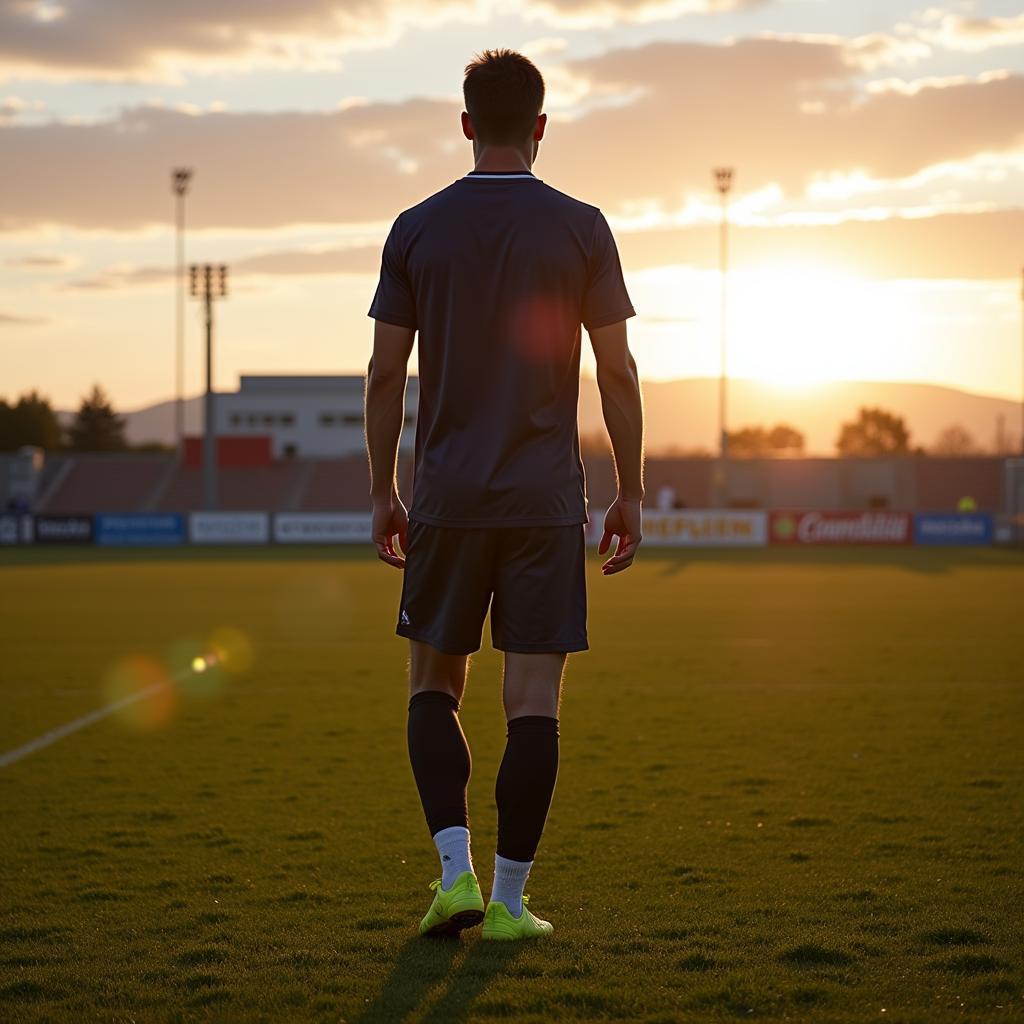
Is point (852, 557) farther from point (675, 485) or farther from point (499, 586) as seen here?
point (675, 485)

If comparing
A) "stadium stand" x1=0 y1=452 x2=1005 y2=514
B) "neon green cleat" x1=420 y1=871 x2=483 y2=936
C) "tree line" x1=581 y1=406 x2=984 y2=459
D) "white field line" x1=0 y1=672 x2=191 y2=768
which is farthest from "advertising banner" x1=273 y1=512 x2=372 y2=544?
"tree line" x1=581 y1=406 x2=984 y2=459

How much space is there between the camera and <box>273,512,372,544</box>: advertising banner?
4391 centimetres

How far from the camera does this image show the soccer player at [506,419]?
4176mm

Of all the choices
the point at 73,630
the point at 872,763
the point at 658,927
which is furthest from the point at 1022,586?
the point at 658,927

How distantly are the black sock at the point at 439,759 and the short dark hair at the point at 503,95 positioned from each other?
5.20 feet

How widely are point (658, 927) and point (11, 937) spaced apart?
1.85 meters

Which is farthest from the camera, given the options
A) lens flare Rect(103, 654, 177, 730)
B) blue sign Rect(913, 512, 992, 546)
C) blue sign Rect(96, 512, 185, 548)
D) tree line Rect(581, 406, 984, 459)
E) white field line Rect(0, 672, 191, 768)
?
tree line Rect(581, 406, 984, 459)

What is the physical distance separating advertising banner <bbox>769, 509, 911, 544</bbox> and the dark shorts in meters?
38.4

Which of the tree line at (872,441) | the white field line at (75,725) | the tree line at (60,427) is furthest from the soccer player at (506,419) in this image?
the tree line at (872,441)

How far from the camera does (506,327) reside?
166 inches

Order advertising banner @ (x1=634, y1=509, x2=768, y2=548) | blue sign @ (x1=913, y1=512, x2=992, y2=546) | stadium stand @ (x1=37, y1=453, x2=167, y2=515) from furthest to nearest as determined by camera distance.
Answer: stadium stand @ (x1=37, y1=453, x2=167, y2=515)
blue sign @ (x1=913, y1=512, x2=992, y2=546)
advertising banner @ (x1=634, y1=509, x2=768, y2=548)

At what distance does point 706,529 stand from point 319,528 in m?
11.0

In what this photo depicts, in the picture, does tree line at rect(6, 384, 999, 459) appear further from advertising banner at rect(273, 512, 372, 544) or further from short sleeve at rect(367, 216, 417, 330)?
short sleeve at rect(367, 216, 417, 330)

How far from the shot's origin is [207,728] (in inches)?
369
